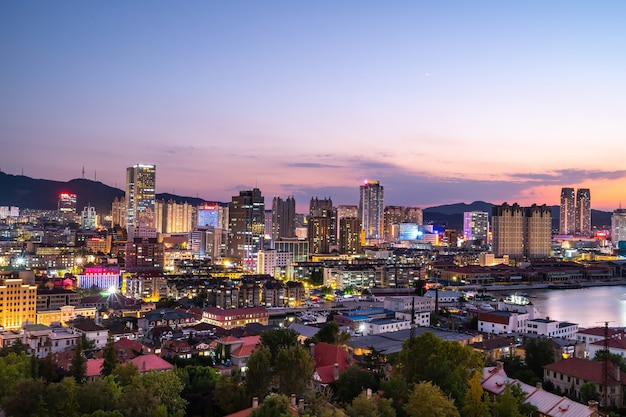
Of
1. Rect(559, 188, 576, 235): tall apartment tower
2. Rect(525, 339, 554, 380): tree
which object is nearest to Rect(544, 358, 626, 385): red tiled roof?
Rect(525, 339, 554, 380): tree

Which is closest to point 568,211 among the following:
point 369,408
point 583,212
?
point 583,212

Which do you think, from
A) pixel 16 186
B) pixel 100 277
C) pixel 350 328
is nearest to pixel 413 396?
pixel 350 328

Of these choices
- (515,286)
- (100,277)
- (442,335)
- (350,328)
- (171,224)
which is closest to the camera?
(442,335)

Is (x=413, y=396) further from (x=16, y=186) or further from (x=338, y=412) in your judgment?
(x=16, y=186)

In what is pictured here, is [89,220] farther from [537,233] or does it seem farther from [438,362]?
[438,362]

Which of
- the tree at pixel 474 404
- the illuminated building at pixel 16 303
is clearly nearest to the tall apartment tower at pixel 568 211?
the illuminated building at pixel 16 303

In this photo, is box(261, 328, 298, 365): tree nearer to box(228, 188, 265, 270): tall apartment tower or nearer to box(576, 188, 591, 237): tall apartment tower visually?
box(228, 188, 265, 270): tall apartment tower
